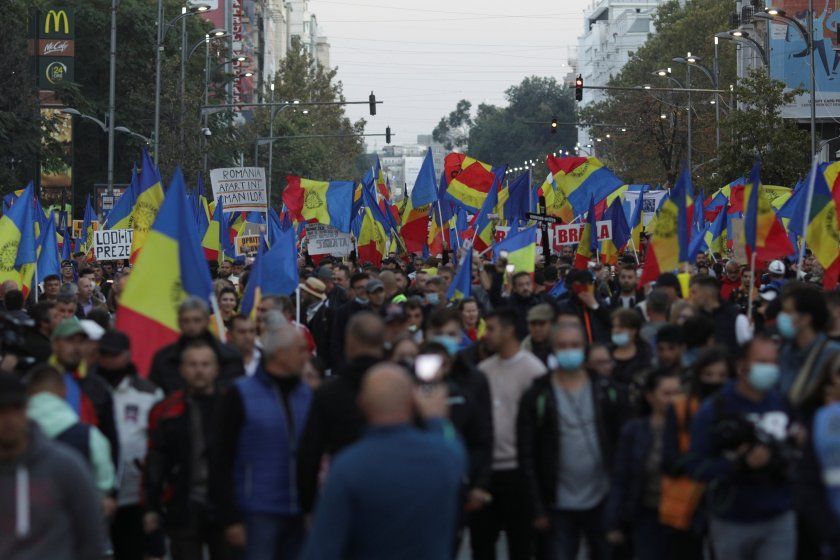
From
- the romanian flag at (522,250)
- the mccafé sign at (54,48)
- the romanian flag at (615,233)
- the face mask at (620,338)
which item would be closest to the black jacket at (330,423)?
the face mask at (620,338)

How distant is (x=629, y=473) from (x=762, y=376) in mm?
860

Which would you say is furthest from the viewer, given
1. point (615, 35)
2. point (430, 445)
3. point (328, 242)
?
point (615, 35)

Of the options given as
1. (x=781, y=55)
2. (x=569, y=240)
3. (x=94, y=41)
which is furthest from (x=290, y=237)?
(x=94, y=41)

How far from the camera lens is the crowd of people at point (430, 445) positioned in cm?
526

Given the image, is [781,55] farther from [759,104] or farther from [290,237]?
[290,237]

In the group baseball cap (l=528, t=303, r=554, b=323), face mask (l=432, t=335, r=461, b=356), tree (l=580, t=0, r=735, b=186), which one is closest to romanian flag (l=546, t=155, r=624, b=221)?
baseball cap (l=528, t=303, r=554, b=323)

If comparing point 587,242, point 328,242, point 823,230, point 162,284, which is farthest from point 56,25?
Result: point 162,284

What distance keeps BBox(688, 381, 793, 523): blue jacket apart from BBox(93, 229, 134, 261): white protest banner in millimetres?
15958

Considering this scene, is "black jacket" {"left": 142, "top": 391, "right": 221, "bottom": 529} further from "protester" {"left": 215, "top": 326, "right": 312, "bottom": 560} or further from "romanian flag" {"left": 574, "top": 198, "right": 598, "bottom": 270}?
"romanian flag" {"left": 574, "top": 198, "right": 598, "bottom": 270}

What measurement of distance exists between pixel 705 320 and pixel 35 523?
4439 millimetres

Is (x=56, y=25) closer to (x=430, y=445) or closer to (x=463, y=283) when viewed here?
(x=463, y=283)

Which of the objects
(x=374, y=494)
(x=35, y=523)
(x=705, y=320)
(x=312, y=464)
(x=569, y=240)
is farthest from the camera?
(x=569, y=240)

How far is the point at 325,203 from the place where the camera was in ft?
88.7

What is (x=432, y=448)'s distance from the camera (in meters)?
5.03
